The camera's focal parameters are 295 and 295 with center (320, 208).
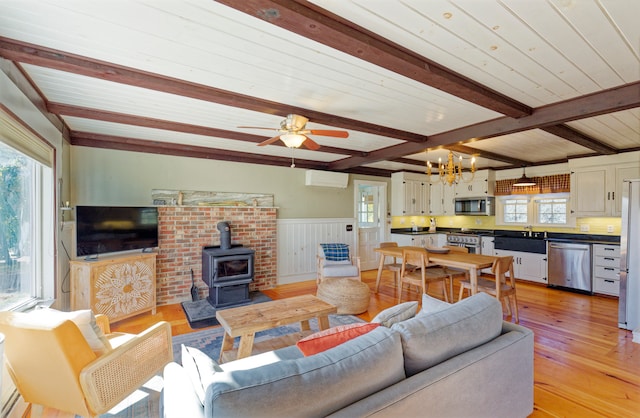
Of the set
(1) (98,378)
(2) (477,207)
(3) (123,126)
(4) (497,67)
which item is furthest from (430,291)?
(3) (123,126)

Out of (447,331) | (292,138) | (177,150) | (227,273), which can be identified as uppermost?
(177,150)

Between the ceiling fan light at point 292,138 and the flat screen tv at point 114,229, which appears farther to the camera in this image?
the flat screen tv at point 114,229

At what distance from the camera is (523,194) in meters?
5.86

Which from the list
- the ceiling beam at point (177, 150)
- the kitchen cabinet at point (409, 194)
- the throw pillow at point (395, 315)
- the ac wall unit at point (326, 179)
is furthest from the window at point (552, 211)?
the throw pillow at point (395, 315)

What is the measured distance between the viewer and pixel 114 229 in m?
3.61

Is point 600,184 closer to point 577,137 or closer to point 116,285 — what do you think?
point 577,137

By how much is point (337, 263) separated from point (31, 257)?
3591mm

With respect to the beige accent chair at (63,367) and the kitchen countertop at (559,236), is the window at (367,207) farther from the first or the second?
the beige accent chair at (63,367)

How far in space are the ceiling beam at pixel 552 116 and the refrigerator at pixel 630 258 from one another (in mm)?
1439

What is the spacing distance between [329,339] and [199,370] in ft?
1.86

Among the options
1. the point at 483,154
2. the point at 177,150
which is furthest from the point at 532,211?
the point at 177,150

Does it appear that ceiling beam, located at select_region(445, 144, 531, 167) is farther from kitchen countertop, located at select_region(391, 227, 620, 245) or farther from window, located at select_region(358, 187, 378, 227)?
window, located at select_region(358, 187, 378, 227)

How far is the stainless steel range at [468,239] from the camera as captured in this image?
6.11 meters

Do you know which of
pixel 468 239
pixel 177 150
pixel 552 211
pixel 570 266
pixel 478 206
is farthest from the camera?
pixel 478 206
